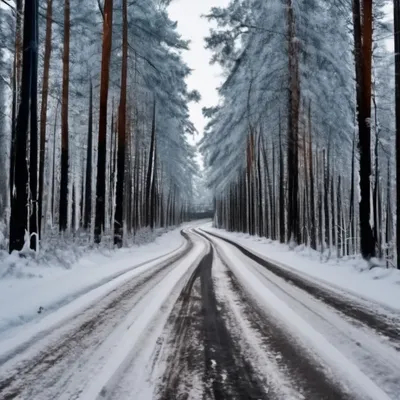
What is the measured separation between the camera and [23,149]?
792 cm

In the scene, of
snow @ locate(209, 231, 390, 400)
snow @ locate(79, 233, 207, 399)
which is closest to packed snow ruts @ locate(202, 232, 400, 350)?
snow @ locate(209, 231, 390, 400)

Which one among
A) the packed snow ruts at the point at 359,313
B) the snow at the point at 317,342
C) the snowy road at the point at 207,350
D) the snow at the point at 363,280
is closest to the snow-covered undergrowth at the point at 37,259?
the snowy road at the point at 207,350

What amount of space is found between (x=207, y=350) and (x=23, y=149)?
658 cm

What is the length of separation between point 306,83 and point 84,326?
50.3 feet

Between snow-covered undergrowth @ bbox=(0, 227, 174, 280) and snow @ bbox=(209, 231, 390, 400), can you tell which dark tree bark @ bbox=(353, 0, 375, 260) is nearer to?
snow @ bbox=(209, 231, 390, 400)

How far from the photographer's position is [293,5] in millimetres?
15047

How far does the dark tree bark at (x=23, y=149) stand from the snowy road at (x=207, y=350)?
11.6 ft

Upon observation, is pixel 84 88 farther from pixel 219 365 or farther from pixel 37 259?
pixel 219 365

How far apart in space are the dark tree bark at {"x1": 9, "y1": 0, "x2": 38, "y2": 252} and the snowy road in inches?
139

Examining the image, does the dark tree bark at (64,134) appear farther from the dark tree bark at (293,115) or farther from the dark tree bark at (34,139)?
the dark tree bark at (293,115)

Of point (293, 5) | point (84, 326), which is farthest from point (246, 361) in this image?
point (293, 5)

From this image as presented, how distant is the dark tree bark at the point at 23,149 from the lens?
25.8ft

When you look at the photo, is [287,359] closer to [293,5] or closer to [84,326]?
[84,326]

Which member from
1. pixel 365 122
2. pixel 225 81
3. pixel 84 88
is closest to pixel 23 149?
pixel 365 122
